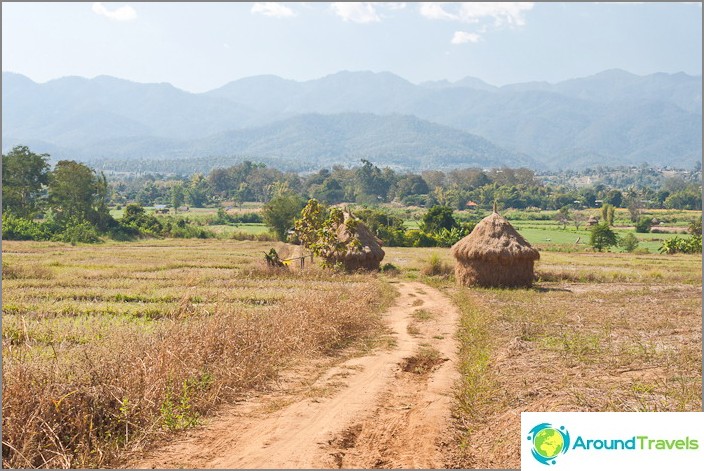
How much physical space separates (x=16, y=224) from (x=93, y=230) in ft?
15.1

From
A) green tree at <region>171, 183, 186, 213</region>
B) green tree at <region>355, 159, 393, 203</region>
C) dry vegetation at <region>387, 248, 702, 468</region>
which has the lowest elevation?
dry vegetation at <region>387, 248, 702, 468</region>

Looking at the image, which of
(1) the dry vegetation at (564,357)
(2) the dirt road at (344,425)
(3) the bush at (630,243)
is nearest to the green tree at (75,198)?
(1) the dry vegetation at (564,357)

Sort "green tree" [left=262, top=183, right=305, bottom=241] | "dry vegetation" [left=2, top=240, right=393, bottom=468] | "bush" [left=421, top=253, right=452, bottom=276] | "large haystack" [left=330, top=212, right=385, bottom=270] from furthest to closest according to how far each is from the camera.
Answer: "green tree" [left=262, top=183, right=305, bottom=241], "bush" [left=421, top=253, right=452, bottom=276], "large haystack" [left=330, top=212, right=385, bottom=270], "dry vegetation" [left=2, top=240, right=393, bottom=468]

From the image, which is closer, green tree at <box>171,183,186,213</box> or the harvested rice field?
the harvested rice field

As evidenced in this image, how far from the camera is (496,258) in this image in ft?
69.3

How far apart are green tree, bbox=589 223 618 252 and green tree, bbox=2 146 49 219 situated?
38.1 m

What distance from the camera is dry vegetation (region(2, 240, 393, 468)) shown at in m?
6.09

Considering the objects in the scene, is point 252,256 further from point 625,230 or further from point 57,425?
point 625,230

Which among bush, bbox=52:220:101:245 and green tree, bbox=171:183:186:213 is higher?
green tree, bbox=171:183:186:213

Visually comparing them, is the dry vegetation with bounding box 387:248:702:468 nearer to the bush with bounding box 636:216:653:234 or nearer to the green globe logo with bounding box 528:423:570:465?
the green globe logo with bounding box 528:423:570:465

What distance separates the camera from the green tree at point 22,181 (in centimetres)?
4653

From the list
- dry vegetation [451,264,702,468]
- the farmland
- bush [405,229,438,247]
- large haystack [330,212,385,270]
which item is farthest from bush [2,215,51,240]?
dry vegetation [451,264,702,468]

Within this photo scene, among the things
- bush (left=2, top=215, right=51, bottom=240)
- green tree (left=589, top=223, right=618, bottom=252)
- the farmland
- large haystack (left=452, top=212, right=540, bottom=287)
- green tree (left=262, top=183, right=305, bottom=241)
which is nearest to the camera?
the farmland

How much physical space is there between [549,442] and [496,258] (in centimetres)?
1667
